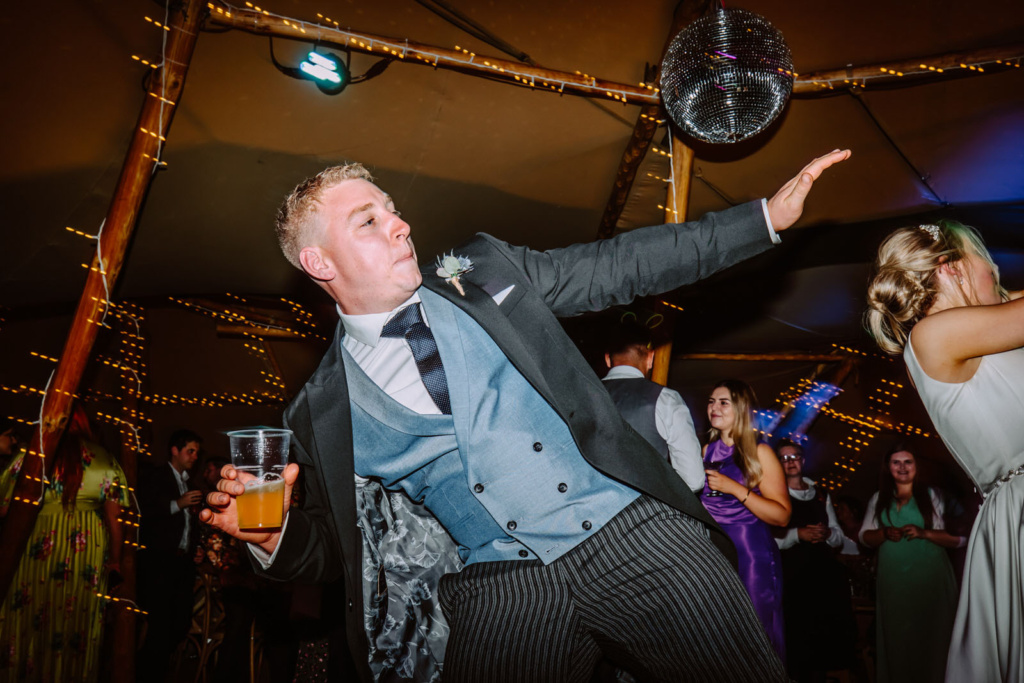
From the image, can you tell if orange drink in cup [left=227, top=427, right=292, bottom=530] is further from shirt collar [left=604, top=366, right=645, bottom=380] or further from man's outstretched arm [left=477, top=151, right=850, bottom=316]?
shirt collar [left=604, top=366, right=645, bottom=380]

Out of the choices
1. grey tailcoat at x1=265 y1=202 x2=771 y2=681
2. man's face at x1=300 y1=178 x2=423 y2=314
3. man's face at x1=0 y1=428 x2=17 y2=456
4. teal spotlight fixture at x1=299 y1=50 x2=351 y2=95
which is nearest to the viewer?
grey tailcoat at x1=265 y1=202 x2=771 y2=681

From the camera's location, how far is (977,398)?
172cm

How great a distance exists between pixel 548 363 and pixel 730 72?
2.01m

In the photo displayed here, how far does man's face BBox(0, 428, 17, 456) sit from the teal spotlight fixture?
3283mm

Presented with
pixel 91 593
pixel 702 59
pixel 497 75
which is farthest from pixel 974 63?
pixel 91 593

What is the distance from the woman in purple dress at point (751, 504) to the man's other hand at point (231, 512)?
2618 millimetres

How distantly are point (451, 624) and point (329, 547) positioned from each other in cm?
39

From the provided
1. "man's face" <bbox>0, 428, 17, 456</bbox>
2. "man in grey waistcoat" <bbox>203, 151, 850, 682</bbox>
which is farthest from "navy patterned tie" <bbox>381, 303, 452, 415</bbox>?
"man's face" <bbox>0, 428, 17, 456</bbox>

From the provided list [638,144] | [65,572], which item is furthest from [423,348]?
[65,572]

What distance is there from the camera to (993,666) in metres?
1.58

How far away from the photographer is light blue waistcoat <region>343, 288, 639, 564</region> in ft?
4.69

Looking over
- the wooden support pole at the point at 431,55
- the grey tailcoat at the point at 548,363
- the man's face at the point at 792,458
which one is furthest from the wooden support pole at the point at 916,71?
the man's face at the point at 792,458

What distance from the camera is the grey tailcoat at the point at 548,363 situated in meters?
1.38

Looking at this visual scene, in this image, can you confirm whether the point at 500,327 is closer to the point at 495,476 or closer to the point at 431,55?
the point at 495,476
